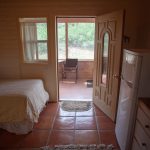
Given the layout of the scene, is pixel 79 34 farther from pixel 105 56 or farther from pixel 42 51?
pixel 105 56

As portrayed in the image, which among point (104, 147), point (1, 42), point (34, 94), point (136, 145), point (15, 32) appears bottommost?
point (104, 147)

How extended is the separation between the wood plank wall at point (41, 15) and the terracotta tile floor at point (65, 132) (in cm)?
109

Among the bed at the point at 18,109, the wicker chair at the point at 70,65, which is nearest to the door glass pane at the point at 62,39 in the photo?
the wicker chair at the point at 70,65

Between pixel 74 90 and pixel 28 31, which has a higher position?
pixel 28 31

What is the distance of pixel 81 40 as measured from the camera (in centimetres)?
654

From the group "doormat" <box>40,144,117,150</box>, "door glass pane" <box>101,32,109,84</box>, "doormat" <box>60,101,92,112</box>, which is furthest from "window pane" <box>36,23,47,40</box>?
"doormat" <box>40,144,117,150</box>

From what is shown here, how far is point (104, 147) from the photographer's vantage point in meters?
2.33

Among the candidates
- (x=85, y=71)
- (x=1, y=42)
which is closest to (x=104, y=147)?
(x=1, y=42)

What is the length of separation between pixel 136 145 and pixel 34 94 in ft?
6.08

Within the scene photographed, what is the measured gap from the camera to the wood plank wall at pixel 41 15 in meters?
3.30

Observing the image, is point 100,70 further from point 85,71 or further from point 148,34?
point 85,71

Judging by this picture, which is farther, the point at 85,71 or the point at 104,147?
the point at 85,71

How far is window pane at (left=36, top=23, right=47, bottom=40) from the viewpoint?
3.54 meters

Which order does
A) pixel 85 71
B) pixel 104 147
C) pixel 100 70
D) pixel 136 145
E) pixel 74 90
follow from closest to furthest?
pixel 136 145 → pixel 104 147 → pixel 100 70 → pixel 74 90 → pixel 85 71
